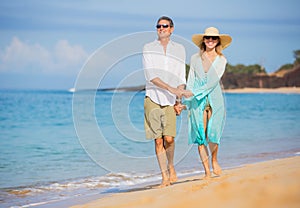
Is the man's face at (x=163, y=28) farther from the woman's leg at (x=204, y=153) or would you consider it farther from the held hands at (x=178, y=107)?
the woman's leg at (x=204, y=153)

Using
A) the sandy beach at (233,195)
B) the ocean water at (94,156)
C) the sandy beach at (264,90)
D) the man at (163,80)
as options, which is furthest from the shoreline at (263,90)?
the sandy beach at (233,195)

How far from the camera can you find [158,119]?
592cm

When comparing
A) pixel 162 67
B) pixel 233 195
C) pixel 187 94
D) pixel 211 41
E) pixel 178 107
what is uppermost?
pixel 211 41

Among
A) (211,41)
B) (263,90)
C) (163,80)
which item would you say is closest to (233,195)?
(163,80)

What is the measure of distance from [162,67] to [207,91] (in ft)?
1.80

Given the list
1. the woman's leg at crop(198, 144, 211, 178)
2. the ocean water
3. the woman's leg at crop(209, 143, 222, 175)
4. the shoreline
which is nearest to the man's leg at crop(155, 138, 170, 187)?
the ocean water

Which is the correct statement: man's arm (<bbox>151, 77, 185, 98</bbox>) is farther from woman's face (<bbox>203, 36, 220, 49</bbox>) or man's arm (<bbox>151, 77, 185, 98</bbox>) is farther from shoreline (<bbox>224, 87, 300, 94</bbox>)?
shoreline (<bbox>224, 87, 300, 94</bbox>)

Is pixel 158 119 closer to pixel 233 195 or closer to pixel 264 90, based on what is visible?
pixel 233 195

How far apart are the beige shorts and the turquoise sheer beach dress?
241 millimetres

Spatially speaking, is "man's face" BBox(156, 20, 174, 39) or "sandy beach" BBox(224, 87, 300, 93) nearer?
"man's face" BBox(156, 20, 174, 39)

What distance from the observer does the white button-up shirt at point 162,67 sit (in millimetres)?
5848

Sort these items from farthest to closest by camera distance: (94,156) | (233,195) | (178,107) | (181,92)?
(94,156) → (178,107) → (181,92) → (233,195)

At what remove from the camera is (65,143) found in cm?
1251

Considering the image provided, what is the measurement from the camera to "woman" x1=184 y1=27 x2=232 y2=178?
19.6 ft
